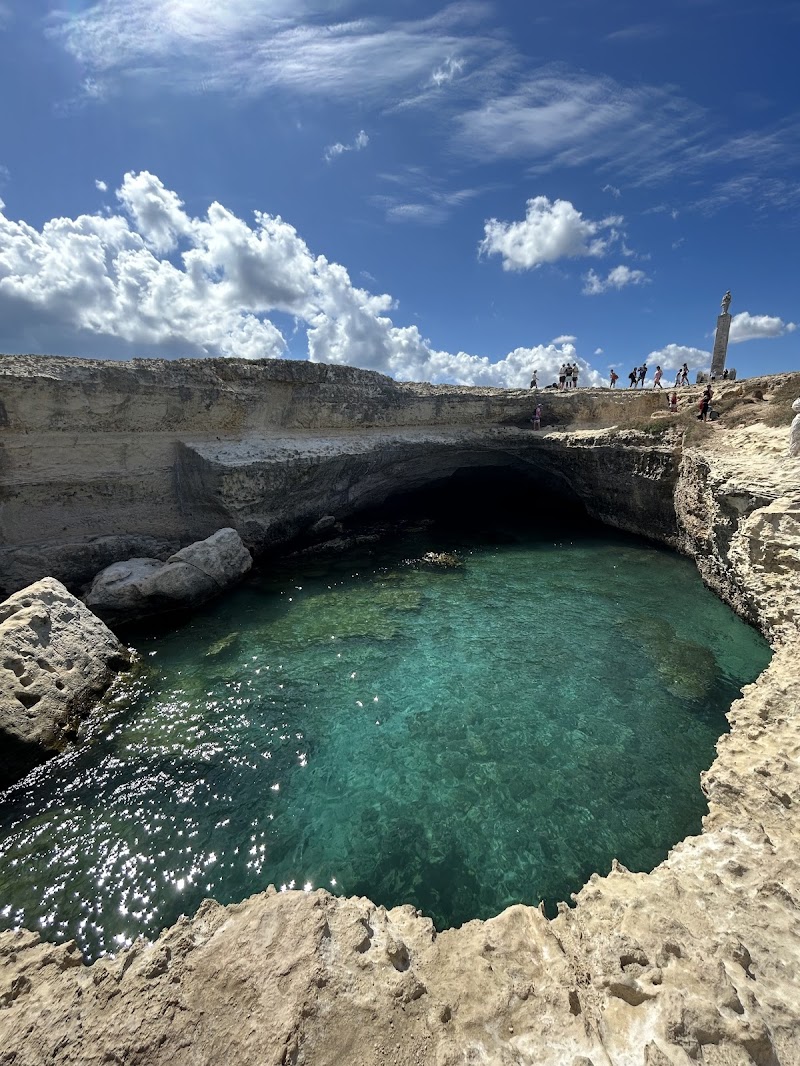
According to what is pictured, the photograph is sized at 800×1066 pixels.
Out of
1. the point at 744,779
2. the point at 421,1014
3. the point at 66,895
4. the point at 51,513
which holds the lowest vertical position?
the point at 66,895

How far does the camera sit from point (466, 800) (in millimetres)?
5977

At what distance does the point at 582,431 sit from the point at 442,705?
46.5ft

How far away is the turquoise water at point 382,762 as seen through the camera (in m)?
5.08

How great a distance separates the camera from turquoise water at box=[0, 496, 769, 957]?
5.08m

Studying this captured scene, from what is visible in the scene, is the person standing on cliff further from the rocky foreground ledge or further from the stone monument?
the stone monument

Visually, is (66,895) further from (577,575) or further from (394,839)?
(577,575)

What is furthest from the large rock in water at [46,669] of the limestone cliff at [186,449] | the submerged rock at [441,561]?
the submerged rock at [441,561]

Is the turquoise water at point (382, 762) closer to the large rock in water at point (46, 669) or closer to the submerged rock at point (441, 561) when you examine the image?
the large rock in water at point (46, 669)

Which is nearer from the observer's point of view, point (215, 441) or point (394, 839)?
point (394, 839)

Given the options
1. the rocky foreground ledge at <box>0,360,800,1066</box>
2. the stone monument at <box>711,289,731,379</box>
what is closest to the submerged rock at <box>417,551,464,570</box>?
the rocky foreground ledge at <box>0,360,800,1066</box>

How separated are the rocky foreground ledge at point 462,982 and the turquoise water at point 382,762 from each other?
1.24 meters

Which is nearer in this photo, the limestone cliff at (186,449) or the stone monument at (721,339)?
the limestone cliff at (186,449)

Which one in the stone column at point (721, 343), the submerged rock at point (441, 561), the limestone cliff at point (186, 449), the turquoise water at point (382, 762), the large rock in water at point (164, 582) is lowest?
the turquoise water at point (382, 762)

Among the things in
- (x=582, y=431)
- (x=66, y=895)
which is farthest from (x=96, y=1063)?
(x=582, y=431)
